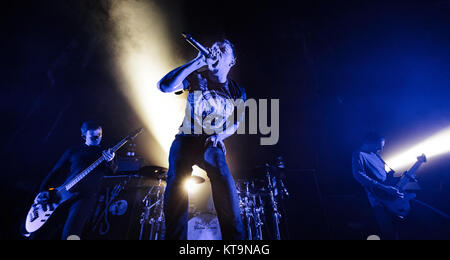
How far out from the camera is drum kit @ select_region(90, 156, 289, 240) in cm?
327

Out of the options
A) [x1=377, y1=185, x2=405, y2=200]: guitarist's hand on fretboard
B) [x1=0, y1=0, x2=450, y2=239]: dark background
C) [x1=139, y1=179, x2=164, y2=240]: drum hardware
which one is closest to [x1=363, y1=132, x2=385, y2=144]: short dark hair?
[x1=0, y1=0, x2=450, y2=239]: dark background

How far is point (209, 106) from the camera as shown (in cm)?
182

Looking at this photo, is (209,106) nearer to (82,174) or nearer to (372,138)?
(82,174)

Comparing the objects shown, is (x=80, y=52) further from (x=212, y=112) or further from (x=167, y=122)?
(x=212, y=112)

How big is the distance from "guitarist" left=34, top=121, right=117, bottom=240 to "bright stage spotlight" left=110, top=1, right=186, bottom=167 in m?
1.13

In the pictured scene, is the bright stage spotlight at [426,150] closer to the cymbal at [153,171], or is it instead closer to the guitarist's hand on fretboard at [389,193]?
the guitarist's hand on fretboard at [389,193]

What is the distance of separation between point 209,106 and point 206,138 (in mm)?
396

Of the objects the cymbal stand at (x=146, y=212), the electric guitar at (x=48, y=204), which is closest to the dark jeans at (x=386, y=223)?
the cymbal stand at (x=146, y=212)

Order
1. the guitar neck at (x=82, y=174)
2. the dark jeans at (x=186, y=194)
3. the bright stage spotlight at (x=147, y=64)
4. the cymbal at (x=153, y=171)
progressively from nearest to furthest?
1. the dark jeans at (x=186, y=194)
2. the guitar neck at (x=82, y=174)
3. the cymbal at (x=153, y=171)
4. the bright stage spotlight at (x=147, y=64)

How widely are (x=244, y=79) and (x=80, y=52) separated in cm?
356

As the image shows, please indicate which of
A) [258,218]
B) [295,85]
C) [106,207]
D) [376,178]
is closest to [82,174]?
[106,207]

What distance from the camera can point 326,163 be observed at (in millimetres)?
4289

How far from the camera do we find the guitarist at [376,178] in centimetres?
324
